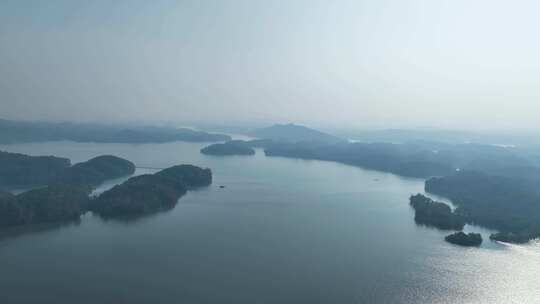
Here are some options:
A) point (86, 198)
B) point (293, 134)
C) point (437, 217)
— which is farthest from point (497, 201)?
point (293, 134)

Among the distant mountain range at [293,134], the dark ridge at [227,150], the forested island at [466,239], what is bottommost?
the forested island at [466,239]

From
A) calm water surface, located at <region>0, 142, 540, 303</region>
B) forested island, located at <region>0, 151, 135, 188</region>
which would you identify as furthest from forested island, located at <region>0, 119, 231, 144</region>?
calm water surface, located at <region>0, 142, 540, 303</region>

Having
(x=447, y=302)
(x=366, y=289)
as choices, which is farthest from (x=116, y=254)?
(x=447, y=302)

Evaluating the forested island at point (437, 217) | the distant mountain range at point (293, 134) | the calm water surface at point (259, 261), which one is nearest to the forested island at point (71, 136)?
the distant mountain range at point (293, 134)

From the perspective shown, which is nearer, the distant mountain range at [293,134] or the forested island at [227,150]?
the forested island at [227,150]

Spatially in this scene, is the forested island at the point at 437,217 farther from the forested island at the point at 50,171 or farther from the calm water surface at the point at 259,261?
the forested island at the point at 50,171

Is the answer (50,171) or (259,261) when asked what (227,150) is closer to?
(50,171)
